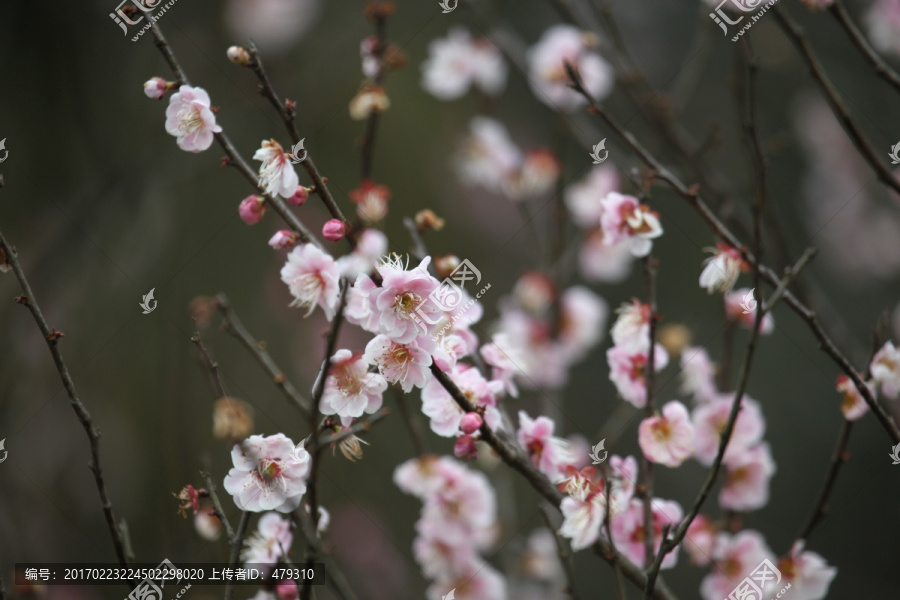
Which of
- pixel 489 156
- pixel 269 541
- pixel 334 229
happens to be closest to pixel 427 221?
pixel 334 229

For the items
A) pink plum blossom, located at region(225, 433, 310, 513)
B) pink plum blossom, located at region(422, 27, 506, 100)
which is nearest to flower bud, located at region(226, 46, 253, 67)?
pink plum blossom, located at region(225, 433, 310, 513)

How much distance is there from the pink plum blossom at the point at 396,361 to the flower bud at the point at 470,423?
10 centimetres

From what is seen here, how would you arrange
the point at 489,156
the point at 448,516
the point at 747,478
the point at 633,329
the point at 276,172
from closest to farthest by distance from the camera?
the point at 276,172 < the point at 633,329 < the point at 747,478 < the point at 448,516 < the point at 489,156

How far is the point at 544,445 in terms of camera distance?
1434 millimetres

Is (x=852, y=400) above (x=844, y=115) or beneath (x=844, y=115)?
beneath

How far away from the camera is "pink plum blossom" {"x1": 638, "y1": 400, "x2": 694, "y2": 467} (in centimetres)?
142

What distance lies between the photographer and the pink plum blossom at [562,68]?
8.57 feet

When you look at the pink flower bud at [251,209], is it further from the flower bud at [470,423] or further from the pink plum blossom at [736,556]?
the pink plum blossom at [736,556]

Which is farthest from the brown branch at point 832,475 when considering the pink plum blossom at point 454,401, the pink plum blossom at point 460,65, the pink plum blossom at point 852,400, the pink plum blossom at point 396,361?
the pink plum blossom at point 460,65

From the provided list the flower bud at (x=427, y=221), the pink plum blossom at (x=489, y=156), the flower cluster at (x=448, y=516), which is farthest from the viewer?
the pink plum blossom at (x=489, y=156)

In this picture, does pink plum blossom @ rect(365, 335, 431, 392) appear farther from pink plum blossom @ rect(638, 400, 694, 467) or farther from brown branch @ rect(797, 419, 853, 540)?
brown branch @ rect(797, 419, 853, 540)

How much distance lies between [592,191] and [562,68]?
64cm

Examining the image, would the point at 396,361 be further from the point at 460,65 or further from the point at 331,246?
the point at 331,246

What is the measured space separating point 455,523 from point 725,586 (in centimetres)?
70
